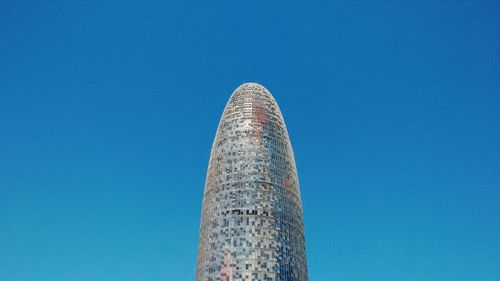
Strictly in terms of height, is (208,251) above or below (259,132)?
below

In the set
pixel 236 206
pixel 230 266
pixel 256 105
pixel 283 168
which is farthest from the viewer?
pixel 256 105

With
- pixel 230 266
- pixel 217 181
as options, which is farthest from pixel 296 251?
pixel 217 181

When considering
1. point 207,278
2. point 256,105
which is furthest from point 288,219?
point 256,105

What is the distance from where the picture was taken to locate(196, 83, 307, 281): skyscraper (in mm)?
73562

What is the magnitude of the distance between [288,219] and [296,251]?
18.8ft

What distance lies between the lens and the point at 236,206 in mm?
77812

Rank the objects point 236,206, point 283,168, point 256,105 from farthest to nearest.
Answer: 1. point 256,105
2. point 283,168
3. point 236,206

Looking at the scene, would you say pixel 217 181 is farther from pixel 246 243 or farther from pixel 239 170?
pixel 246 243

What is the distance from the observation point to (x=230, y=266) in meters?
72.4

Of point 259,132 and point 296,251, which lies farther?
point 259,132

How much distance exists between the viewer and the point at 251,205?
255ft

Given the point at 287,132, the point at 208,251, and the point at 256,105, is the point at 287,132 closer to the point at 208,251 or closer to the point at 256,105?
the point at 256,105

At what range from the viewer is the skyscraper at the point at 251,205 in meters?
73.6

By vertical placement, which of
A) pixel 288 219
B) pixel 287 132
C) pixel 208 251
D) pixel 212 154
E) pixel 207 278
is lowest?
pixel 207 278
